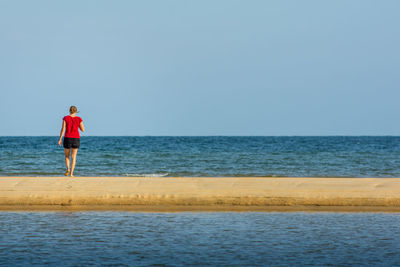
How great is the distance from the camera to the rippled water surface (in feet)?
25.2

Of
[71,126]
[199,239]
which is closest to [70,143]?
[71,126]

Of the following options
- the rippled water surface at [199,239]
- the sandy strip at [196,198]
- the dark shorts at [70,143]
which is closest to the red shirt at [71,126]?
the dark shorts at [70,143]

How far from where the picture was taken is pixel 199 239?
9180 millimetres

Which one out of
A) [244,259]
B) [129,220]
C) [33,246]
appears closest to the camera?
[244,259]

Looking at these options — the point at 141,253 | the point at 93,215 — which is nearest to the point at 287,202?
the point at 93,215

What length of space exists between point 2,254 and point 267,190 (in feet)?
24.0

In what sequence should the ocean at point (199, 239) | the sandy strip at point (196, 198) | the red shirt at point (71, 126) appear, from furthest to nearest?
1. the red shirt at point (71, 126)
2. the sandy strip at point (196, 198)
3. the ocean at point (199, 239)

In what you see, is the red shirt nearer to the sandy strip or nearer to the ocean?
the sandy strip

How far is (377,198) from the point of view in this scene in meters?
12.8

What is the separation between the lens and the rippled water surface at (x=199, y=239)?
7.68 meters

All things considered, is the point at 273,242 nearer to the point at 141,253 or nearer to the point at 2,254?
the point at 141,253

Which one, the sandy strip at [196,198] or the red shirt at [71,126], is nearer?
the sandy strip at [196,198]

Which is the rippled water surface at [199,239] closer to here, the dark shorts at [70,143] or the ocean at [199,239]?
the ocean at [199,239]

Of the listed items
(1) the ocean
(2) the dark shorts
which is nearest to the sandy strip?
(1) the ocean
